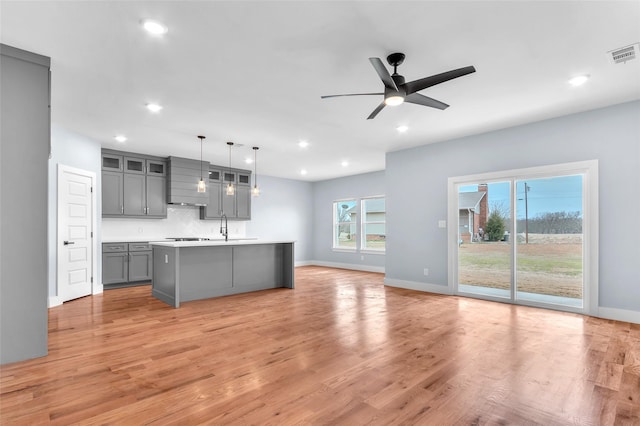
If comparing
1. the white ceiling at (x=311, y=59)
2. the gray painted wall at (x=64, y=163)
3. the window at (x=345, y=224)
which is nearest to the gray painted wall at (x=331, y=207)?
the window at (x=345, y=224)

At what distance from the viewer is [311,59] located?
300 centimetres

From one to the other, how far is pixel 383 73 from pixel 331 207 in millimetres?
7459

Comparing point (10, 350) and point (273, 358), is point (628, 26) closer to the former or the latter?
point (273, 358)

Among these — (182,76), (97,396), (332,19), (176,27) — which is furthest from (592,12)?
(97,396)

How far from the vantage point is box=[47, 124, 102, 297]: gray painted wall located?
481 cm

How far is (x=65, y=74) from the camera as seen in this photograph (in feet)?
10.9

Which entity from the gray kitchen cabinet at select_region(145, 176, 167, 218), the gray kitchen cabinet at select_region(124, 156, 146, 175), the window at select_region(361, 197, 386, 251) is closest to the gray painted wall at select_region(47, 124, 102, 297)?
the gray kitchen cabinet at select_region(124, 156, 146, 175)

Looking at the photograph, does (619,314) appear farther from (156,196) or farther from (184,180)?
(156,196)

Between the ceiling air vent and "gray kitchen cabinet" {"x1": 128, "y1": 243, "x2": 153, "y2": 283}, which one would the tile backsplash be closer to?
"gray kitchen cabinet" {"x1": 128, "y1": 243, "x2": 153, "y2": 283}

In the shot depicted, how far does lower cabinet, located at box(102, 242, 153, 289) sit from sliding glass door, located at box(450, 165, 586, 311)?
5.93 meters

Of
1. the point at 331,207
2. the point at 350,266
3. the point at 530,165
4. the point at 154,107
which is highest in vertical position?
the point at 154,107

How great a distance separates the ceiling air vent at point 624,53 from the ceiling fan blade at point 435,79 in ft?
4.84

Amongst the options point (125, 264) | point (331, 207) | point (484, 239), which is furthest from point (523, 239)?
point (125, 264)

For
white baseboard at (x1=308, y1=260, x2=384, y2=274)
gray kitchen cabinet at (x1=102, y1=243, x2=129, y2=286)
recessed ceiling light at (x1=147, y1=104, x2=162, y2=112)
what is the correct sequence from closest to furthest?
recessed ceiling light at (x1=147, y1=104, x2=162, y2=112), gray kitchen cabinet at (x1=102, y1=243, x2=129, y2=286), white baseboard at (x1=308, y1=260, x2=384, y2=274)
